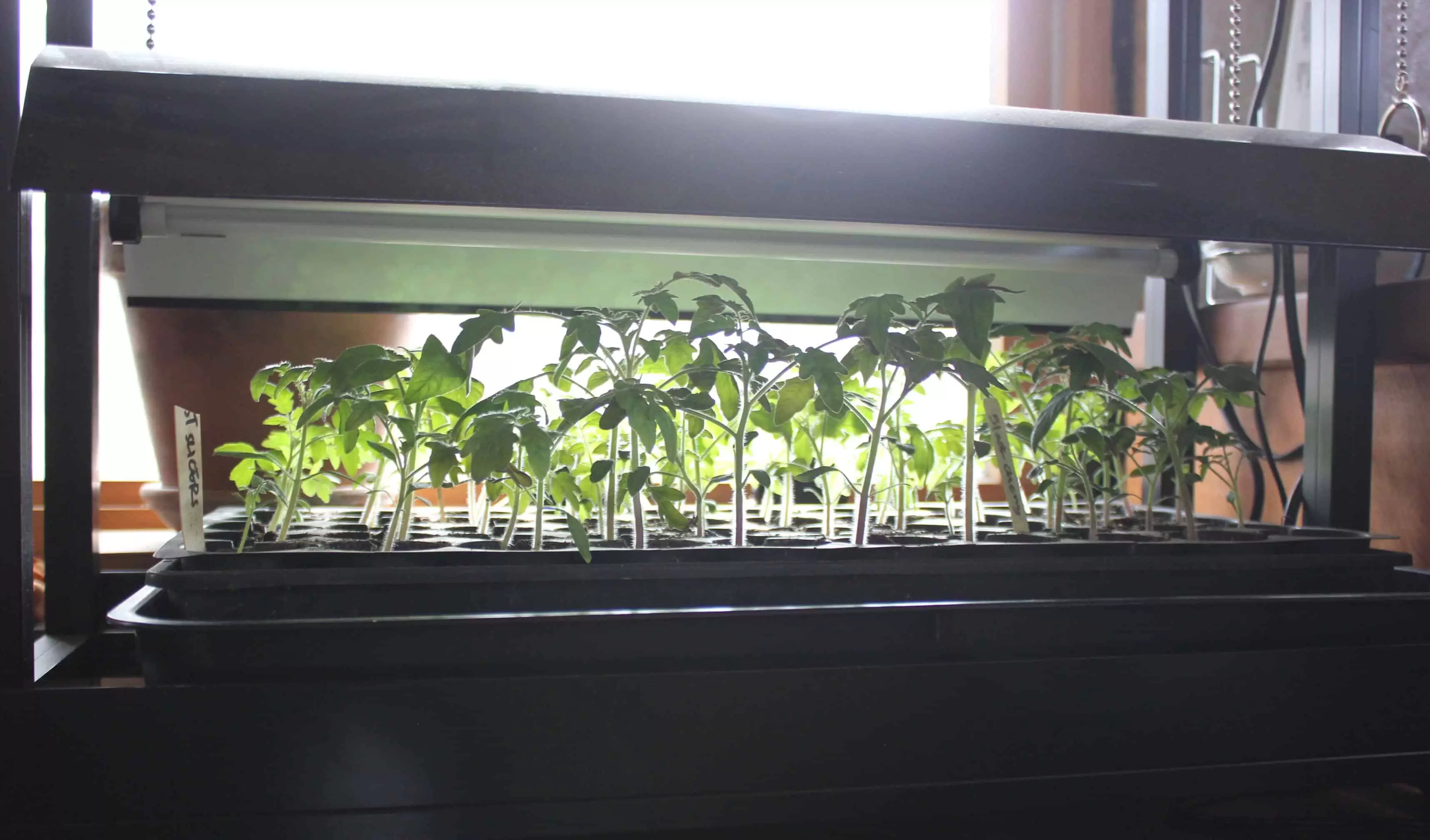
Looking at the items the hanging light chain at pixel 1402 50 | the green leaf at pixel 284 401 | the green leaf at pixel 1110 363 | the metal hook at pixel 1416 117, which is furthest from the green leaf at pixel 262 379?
the hanging light chain at pixel 1402 50

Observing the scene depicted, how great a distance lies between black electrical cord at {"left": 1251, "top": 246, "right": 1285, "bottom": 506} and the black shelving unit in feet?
1.38

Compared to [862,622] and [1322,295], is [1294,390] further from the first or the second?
[862,622]

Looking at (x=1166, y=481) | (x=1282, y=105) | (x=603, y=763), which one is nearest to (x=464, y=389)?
(x=603, y=763)

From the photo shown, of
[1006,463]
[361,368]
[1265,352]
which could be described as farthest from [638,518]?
[1265,352]

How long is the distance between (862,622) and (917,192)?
0.96 ft

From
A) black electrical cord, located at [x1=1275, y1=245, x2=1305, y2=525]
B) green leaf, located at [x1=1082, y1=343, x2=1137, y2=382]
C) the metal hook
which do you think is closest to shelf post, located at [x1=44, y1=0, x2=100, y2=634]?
green leaf, located at [x1=1082, y1=343, x2=1137, y2=382]

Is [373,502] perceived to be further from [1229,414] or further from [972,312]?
[1229,414]

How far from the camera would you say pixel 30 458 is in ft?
1.96

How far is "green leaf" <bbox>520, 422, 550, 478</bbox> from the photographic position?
64 cm

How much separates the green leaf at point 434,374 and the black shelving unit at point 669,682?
19 cm

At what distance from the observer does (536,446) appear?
641 millimetres

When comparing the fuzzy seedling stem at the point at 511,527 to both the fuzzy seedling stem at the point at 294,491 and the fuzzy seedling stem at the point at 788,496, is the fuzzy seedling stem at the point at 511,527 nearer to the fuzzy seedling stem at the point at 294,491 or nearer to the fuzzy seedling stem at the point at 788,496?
the fuzzy seedling stem at the point at 294,491

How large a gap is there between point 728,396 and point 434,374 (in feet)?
0.81

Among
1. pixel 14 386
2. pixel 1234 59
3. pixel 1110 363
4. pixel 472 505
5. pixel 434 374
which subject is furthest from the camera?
pixel 1234 59
